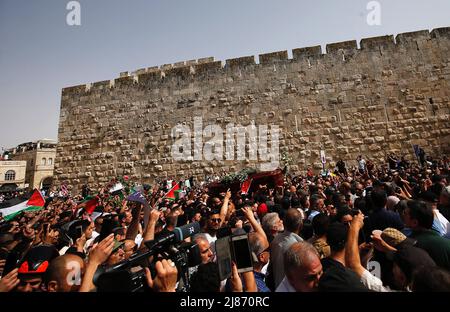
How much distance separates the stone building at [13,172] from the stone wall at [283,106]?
35.8 m

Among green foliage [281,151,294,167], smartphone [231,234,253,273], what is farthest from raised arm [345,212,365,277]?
green foliage [281,151,294,167]

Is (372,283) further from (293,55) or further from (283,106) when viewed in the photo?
(293,55)

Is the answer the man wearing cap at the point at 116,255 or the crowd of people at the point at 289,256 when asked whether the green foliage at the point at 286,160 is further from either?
the man wearing cap at the point at 116,255

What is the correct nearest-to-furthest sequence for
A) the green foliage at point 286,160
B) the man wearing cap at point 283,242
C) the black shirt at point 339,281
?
the black shirt at point 339,281 < the man wearing cap at point 283,242 < the green foliage at point 286,160

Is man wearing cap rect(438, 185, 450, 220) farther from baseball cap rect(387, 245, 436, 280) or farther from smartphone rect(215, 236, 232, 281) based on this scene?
smartphone rect(215, 236, 232, 281)

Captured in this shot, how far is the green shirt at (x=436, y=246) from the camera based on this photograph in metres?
2.18

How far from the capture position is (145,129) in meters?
13.5

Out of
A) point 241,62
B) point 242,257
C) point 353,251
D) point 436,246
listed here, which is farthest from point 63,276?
point 241,62

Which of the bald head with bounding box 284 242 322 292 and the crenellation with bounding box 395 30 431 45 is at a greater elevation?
the crenellation with bounding box 395 30 431 45

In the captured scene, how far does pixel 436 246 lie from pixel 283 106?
10.3 metres

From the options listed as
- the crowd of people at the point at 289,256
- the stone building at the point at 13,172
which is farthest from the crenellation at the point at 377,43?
the stone building at the point at 13,172

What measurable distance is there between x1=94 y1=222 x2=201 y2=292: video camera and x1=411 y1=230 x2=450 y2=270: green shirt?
1.97m

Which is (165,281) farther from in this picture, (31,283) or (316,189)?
(316,189)

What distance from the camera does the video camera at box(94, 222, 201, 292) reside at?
1.42 m
